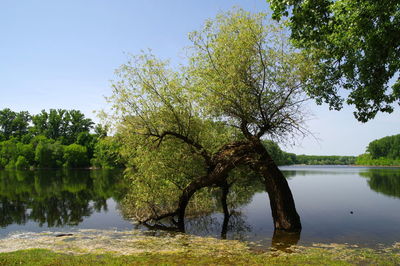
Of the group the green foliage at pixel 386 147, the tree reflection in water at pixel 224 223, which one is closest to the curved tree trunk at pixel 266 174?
the tree reflection in water at pixel 224 223

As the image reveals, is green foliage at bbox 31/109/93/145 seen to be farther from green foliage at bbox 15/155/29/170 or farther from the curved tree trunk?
the curved tree trunk

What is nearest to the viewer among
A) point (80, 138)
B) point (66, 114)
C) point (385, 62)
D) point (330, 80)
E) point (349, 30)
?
point (349, 30)

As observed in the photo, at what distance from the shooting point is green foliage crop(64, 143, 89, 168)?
12325 cm

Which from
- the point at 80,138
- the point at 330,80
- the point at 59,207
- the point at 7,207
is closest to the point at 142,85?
the point at 330,80

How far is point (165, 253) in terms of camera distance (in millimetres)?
13703

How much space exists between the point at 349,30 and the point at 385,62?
9.34ft

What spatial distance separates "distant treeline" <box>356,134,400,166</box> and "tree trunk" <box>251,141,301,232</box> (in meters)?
177

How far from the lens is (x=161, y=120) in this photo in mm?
20406

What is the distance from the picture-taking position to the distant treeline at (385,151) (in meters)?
170

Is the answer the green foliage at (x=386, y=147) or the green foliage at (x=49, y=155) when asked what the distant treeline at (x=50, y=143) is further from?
the green foliage at (x=386, y=147)

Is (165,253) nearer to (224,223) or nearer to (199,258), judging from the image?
(199,258)

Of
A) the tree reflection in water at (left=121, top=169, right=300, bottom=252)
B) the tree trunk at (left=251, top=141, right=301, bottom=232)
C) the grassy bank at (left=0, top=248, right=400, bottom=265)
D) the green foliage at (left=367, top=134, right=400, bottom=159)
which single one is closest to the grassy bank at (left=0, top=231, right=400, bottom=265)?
the grassy bank at (left=0, top=248, right=400, bottom=265)

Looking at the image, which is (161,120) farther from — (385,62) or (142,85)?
(385,62)

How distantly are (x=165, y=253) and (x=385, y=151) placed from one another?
675 ft
